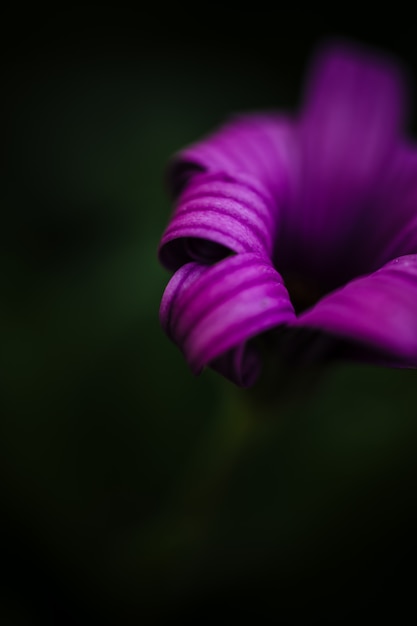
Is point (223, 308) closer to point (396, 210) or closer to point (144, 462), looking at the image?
point (396, 210)

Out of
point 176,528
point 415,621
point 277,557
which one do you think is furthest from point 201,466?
point 415,621

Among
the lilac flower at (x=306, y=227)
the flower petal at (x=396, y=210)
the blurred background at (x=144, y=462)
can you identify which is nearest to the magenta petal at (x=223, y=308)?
the lilac flower at (x=306, y=227)

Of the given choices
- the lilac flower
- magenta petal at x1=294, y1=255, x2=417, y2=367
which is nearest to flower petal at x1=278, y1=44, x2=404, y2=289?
the lilac flower

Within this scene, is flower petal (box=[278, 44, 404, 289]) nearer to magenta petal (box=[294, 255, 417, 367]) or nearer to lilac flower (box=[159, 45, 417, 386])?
lilac flower (box=[159, 45, 417, 386])

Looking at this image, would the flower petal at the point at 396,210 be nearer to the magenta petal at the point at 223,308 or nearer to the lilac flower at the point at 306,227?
the lilac flower at the point at 306,227

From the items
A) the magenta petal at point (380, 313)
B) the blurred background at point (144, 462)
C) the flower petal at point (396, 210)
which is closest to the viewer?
the magenta petal at point (380, 313)

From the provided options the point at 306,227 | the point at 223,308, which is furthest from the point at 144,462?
the point at 223,308

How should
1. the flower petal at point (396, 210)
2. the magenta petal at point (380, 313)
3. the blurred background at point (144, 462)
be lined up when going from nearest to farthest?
the magenta petal at point (380, 313) < the flower petal at point (396, 210) < the blurred background at point (144, 462)
